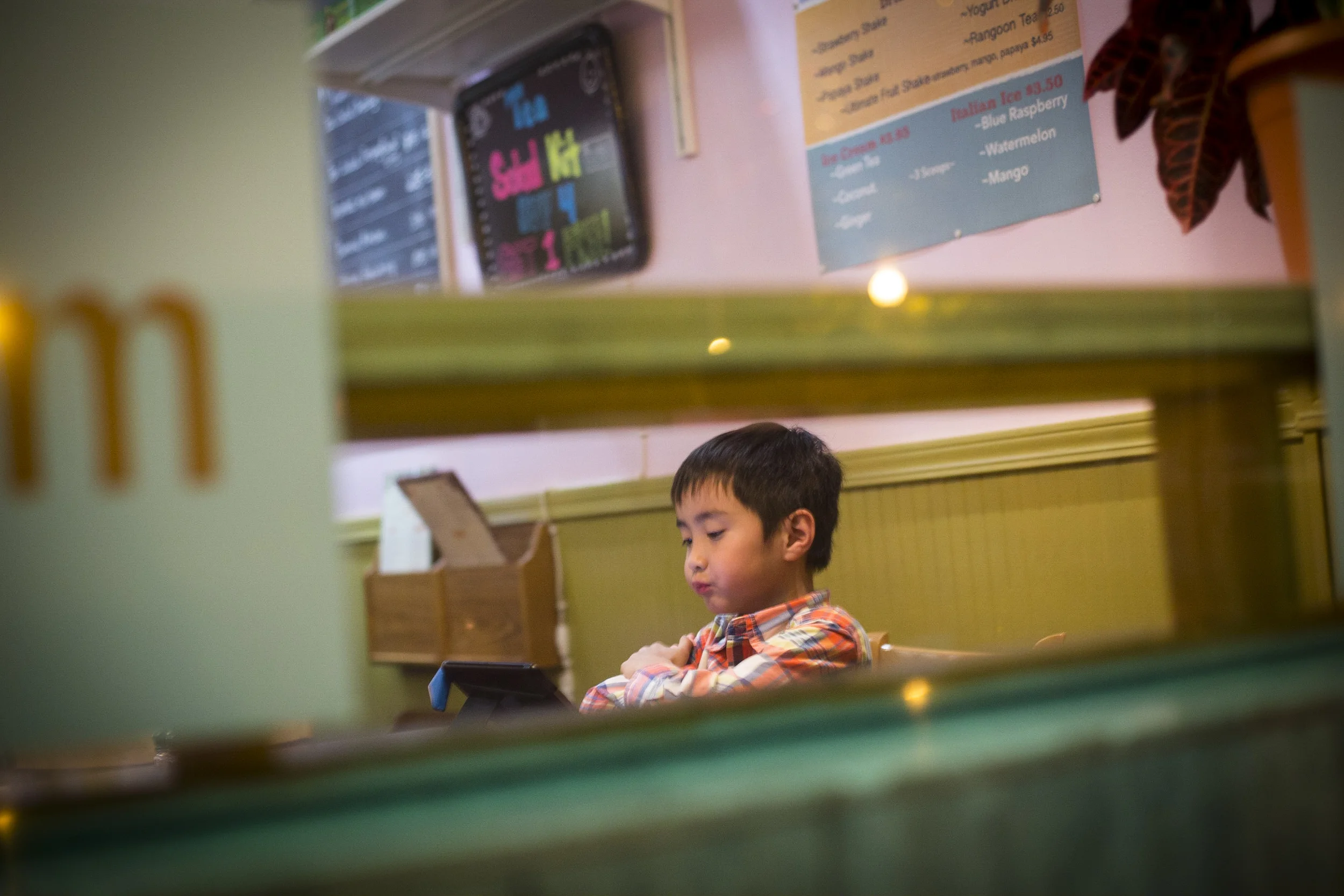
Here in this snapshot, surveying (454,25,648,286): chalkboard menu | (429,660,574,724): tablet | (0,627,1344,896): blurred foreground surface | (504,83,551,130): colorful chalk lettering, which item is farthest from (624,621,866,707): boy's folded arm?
(504,83,551,130): colorful chalk lettering

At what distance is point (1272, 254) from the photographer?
4.83ft

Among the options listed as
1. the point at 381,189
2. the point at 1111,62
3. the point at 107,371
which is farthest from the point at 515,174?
the point at 107,371

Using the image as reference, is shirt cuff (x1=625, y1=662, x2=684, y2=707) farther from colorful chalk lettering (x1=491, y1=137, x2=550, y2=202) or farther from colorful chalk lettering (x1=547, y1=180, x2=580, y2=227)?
colorful chalk lettering (x1=491, y1=137, x2=550, y2=202)

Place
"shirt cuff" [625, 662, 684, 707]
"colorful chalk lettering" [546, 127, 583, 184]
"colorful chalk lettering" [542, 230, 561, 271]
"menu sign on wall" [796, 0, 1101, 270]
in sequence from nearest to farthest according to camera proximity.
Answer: "shirt cuff" [625, 662, 684, 707] → "menu sign on wall" [796, 0, 1101, 270] → "colorful chalk lettering" [546, 127, 583, 184] → "colorful chalk lettering" [542, 230, 561, 271]

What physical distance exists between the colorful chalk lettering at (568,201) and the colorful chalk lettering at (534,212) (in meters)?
0.05

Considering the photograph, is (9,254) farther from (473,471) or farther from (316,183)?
(473,471)

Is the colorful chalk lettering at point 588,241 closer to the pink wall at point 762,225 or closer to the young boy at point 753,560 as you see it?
the pink wall at point 762,225

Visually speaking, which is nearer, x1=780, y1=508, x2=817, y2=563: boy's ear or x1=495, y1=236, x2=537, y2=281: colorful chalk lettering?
x1=780, y1=508, x2=817, y2=563: boy's ear

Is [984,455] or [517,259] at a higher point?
[517,259]

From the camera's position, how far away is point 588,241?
2.74m

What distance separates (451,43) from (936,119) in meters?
1.40

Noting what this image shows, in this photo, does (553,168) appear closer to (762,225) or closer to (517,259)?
(517,259)

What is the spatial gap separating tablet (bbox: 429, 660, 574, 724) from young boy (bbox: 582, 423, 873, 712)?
0.39 feet

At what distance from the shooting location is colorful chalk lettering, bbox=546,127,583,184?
2754 millimetres
